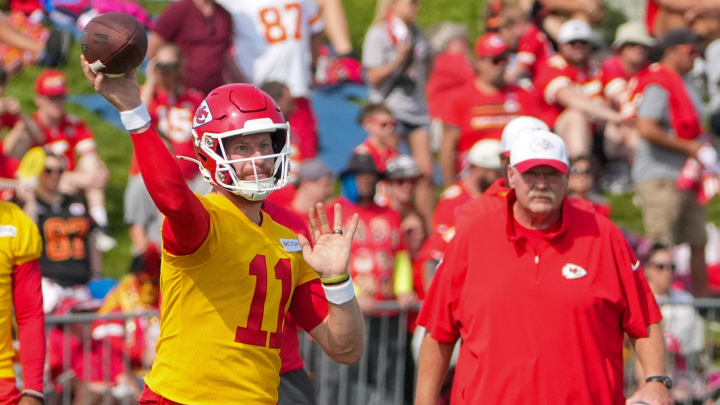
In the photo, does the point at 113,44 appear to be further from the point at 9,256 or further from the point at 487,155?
the point at 487,155

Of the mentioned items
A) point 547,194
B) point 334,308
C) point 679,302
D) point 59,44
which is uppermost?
point 59,44

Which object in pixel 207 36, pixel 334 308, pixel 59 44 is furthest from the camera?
pixel 59 44

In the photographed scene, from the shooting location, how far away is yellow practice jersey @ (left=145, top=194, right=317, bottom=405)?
14.4 feet

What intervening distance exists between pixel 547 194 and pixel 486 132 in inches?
205

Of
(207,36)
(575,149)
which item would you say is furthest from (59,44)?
(575,149)

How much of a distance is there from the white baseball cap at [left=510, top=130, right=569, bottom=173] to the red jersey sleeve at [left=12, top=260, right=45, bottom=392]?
235cm

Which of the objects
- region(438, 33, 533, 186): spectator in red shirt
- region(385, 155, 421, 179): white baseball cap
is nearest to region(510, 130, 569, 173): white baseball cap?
region(385, 155, 421, 179): white baseball cap

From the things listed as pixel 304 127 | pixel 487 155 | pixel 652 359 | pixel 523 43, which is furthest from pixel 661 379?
pixel 523 43

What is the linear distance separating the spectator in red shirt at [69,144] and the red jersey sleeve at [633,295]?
5.97 m

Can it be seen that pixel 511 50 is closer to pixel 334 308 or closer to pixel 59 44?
pixel 59 44

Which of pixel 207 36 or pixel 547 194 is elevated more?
pixel 207 36

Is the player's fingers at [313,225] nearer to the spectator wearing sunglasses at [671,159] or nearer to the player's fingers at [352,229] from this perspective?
the player's fingers at [352,229]

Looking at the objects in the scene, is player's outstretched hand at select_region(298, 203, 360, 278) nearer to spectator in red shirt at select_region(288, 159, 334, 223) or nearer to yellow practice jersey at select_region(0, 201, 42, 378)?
yellow practice jersey at select_region(0, 201, 42, 378)

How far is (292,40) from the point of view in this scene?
1064 centimetres
